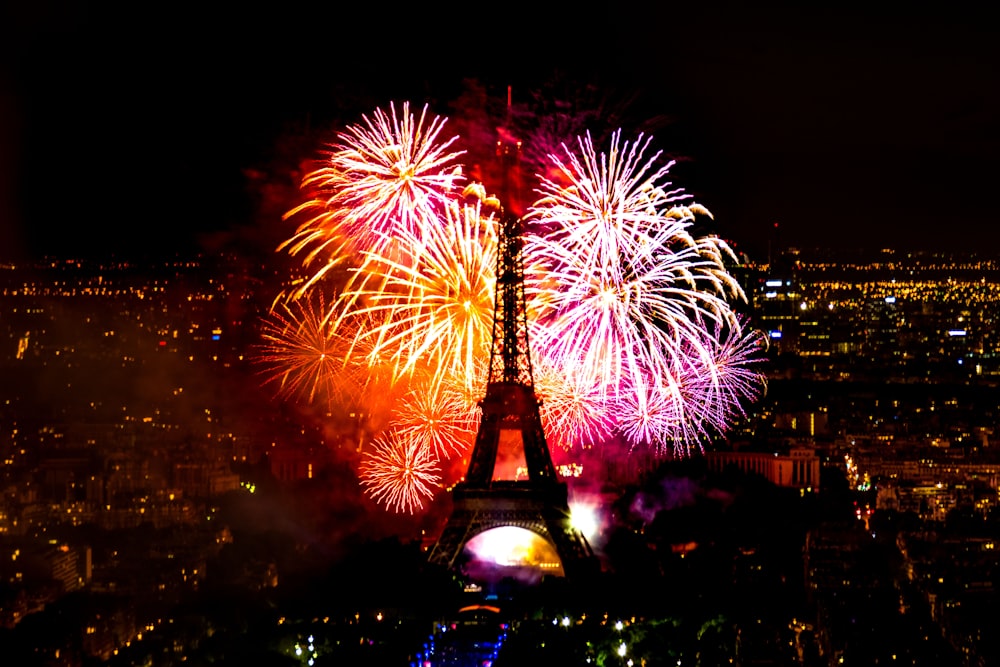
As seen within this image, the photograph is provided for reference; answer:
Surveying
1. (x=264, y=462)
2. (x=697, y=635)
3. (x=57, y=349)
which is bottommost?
(x=697, y=635)

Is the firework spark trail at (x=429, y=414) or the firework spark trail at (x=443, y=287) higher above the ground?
the firework spark trail at (x=443, y=287)

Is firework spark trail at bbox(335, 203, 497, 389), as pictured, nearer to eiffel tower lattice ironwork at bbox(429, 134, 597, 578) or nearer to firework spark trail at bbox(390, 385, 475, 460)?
eiffel tower lattice ironwork at bbox(429, 134, 597, 578)

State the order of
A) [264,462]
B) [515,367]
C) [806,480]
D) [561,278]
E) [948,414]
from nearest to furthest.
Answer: [561,278] < [515,367] < [264,462] < [806,480] < [948,414]

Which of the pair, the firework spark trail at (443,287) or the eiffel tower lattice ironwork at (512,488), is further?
the eiffel tower lattice ironwork at (512,488)

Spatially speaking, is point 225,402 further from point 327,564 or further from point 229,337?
point 327,564

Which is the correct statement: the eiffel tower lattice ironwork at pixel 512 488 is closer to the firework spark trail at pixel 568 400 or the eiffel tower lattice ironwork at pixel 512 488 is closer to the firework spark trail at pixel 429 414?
the firework spark trail at pixel 568 400

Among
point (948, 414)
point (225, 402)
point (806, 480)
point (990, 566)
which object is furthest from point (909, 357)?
point (225, 402)

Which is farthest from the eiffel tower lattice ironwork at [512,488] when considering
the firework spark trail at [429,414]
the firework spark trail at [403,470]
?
the firework spark trail at [403,470]
